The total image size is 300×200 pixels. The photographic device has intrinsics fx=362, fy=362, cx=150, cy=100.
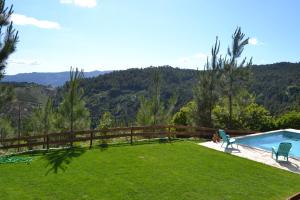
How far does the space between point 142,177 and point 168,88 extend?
115 meters

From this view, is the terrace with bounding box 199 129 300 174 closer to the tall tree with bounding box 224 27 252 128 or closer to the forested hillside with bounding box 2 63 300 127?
the tall tree with bounding box 224 27 252 128

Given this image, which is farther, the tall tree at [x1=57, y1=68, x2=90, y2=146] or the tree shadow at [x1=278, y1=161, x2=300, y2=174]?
the tall tree at [x1=57, y1=68, x2=90, y2=146]

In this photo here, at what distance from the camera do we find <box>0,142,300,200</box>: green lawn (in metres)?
10.2

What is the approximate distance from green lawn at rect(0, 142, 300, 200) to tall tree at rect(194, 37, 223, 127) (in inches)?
410

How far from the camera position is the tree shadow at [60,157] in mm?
12737

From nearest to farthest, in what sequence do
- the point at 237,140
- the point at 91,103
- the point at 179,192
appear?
the point at 179,192, the point at 237,140, the point at 91,103

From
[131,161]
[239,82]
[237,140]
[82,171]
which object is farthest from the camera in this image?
[239,82]

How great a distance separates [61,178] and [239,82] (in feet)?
58.3

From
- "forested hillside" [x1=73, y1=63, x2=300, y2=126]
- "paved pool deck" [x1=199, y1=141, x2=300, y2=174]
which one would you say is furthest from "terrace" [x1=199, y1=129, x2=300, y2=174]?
"forested hillside" [x1=73, y1=63, x2=300, y2=126]

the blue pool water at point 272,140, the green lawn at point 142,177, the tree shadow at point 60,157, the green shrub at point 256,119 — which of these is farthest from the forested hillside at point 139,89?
the green lawn at point 142,177

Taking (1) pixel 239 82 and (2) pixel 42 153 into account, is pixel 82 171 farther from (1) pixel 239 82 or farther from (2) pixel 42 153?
(1) pixel 239 82

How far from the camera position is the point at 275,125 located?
92.3 ft

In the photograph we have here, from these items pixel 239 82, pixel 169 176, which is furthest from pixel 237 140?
pixel 169 176

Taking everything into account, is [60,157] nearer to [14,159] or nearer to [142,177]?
[14,159]
